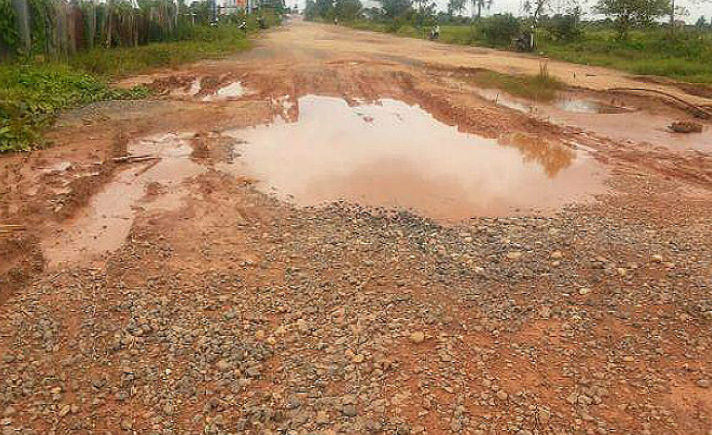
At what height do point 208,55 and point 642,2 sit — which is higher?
point 642,2

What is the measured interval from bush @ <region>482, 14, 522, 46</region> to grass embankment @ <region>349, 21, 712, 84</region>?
326mm

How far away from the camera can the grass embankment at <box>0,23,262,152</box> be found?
804cm

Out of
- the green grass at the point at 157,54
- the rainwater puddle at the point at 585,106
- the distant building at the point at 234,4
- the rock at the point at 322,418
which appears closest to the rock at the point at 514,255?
the rock at the point at 322,418

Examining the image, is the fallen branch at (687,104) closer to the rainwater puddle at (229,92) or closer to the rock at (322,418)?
the rainwater puddle at (229,92)

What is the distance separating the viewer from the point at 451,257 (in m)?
4.97

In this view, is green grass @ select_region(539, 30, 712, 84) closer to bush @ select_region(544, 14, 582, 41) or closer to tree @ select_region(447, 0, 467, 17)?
bush @ select_region(544, 14, 582, 41)

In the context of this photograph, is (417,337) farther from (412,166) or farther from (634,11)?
(634,11)

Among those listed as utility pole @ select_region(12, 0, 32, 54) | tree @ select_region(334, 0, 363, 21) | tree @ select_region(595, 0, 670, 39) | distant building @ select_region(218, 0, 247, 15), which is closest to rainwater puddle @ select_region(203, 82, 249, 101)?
utility pole @ select_region(12, 0, 32, 54)

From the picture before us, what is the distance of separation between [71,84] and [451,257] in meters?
9.36

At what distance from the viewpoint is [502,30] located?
25.1m

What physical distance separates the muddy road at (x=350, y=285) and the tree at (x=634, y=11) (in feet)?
52.3

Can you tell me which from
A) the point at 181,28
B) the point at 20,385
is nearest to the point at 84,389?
the point at 20,385

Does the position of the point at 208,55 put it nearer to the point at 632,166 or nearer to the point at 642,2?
the point at 632,166

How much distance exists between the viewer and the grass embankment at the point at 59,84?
26.4 feet
